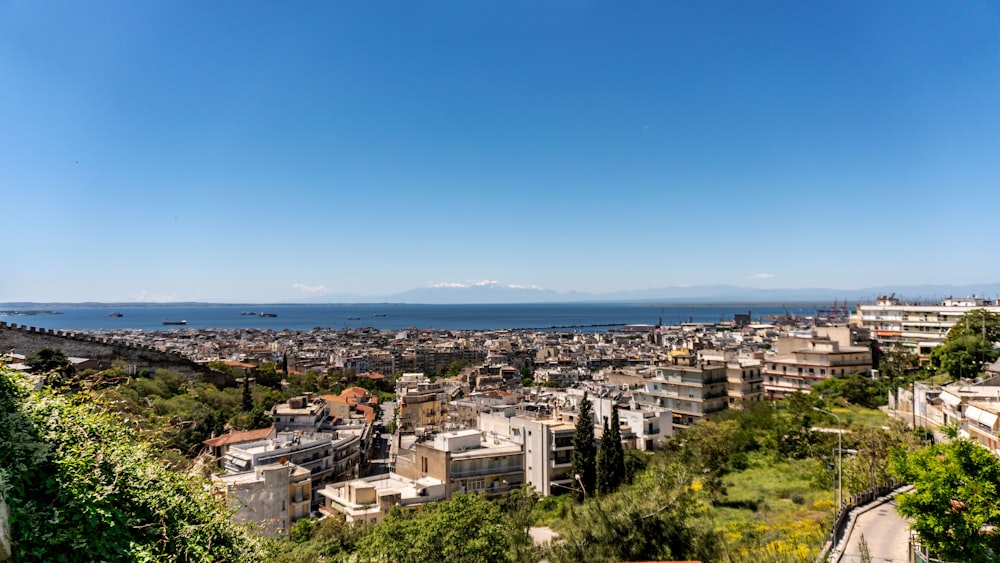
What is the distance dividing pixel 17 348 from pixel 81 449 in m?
36.9

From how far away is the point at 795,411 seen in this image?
25.8 meters

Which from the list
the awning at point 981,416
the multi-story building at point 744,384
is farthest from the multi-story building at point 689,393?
the awning at point 981,416

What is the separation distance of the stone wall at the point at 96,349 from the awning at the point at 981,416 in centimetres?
3892

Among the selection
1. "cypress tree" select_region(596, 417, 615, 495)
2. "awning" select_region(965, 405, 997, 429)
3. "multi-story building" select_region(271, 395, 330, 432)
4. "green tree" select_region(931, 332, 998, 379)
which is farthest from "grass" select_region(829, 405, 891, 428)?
"multi-story building" select_region(271, 395, 330, 432)

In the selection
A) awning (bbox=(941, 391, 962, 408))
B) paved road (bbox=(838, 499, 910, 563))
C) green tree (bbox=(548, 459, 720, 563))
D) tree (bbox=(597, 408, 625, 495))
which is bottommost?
tree (bbox=(597, 408, 625, 495))

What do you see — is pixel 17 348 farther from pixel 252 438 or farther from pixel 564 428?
pixel 564 428

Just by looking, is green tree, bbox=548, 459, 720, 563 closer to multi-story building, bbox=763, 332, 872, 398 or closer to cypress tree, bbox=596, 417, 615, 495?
cypress tree, bbox=596, 417, 615, 495

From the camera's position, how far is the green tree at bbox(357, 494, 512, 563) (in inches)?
463

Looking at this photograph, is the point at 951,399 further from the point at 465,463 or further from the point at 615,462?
the point at 465,463

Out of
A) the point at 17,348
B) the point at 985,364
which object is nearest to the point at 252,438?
the point at 17,348

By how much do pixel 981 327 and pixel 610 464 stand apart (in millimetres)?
27892

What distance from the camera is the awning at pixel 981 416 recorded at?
1454 centimetres

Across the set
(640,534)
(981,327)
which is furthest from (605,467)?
(981,327)

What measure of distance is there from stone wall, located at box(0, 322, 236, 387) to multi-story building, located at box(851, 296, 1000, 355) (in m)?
53.6
